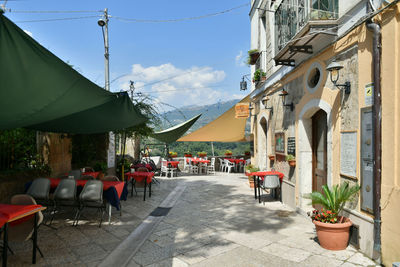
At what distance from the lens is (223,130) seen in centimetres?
Result: 1178

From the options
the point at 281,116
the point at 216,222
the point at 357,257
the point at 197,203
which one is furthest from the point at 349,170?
the point at 197,203

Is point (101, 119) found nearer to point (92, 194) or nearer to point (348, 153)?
point (92, 194)

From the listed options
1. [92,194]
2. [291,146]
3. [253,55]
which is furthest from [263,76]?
[92,194]

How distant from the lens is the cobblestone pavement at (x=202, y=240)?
2.93m

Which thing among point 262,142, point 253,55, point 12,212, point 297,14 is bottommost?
point 12,212

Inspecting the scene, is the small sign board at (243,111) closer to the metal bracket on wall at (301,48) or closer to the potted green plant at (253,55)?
the potted green plant at (253,55)

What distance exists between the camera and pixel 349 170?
3422 millimetres

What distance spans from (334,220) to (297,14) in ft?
11.2

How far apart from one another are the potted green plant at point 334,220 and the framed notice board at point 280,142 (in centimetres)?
248

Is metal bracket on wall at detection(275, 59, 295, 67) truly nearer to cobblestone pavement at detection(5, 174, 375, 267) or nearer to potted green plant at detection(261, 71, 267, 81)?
potted green plant at detection(261, 71, 267, 81)

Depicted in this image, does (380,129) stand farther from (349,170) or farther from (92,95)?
(92,95)

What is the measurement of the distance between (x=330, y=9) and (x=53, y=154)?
6214 millimetres

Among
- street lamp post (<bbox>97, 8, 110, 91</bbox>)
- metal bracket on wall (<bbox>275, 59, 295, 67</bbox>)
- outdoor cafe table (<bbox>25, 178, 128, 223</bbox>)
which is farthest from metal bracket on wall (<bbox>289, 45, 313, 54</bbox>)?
street lamp post (<bbox>97, 8, 110, 91</bbox>)

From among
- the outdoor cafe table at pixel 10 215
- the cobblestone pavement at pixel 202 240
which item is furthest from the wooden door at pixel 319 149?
the outdoor cafe table at pixel 10 215
